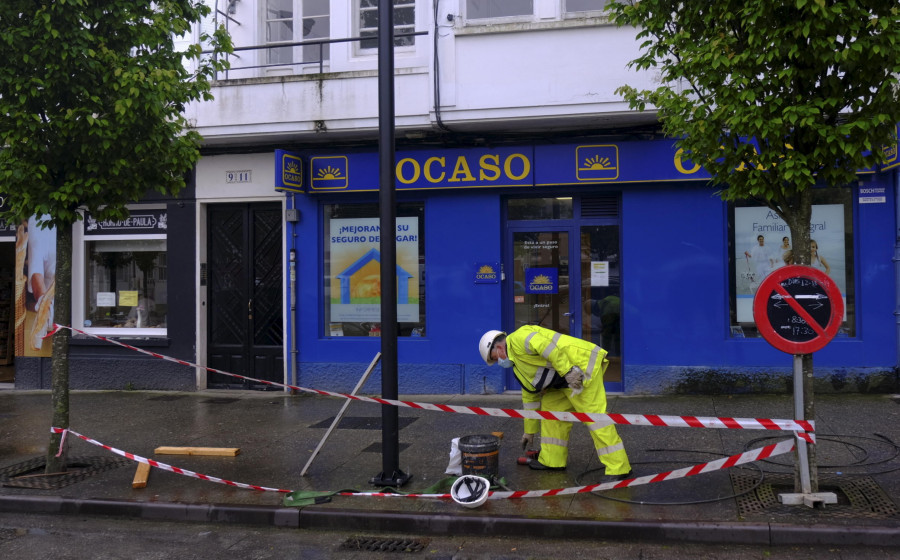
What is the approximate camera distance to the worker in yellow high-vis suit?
6.59m

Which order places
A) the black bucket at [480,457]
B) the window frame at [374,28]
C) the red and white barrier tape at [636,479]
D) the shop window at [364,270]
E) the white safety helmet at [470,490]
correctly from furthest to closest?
the shop window at [364,270]
the window frame at [374,28]
the black bucket at [480,457]
the white safety helmet at [470,490]
the red and white barrier tape at [636,479]

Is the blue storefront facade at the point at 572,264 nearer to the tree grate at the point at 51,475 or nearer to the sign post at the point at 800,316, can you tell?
the tree grate at the point at 51,475

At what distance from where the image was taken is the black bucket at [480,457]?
6.56 metres

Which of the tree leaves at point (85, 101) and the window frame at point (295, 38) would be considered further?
the window frame at point (295, 38)

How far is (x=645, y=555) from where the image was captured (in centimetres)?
530

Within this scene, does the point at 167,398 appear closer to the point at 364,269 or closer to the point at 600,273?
the point at 364,269

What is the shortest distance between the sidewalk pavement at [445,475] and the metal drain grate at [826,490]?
0.02 metres

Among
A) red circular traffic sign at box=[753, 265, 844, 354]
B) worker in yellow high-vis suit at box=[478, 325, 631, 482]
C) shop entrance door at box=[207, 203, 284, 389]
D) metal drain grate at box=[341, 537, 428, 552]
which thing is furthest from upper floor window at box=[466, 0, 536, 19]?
metal drain grate at box=[341, 537, 428, 552]

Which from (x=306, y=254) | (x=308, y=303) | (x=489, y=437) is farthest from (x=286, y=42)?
(x=489, y=437)

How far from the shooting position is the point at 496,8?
1095cm

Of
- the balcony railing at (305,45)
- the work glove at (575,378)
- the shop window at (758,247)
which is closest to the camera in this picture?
the work glove at (575,378)

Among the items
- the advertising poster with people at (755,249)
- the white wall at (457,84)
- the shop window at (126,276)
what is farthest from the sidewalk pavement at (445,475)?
the white wall at (457,84)

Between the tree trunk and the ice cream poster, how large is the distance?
15.4 ft

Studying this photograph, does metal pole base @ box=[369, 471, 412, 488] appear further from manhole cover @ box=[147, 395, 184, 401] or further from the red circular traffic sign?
manhole cover @ box=[147, 395, 184, 401]
